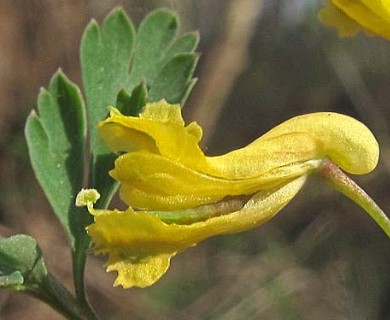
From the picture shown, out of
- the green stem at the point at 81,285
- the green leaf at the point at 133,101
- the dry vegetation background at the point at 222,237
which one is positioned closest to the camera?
the green stem at the point at 81,285

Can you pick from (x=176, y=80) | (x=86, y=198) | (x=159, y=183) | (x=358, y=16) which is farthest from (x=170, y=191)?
(x=358, y=16)

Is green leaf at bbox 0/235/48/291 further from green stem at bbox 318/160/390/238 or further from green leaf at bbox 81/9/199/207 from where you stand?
green stem at bbox 318/160/390/238

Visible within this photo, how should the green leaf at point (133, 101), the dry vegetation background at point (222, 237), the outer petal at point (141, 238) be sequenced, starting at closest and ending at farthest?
the outer petal at point (141, 238), the green leaf at point (133, 101), the dry vegetation background at point (222, 237)

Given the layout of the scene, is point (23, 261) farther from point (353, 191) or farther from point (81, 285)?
point (353, 191)

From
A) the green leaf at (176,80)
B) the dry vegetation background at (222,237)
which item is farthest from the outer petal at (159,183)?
the dry vegetation background at (222,237)

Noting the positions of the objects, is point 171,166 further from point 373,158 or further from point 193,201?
point 373,158

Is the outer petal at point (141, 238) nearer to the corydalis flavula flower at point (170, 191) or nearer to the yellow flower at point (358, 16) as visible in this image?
the corydalis flavula flower at point (170, 191)

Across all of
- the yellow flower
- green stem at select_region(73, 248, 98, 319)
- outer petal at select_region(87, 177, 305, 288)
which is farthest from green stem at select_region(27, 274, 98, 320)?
the yellow flower

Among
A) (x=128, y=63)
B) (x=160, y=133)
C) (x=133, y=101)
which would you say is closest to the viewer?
(x=160, y=133)
